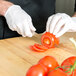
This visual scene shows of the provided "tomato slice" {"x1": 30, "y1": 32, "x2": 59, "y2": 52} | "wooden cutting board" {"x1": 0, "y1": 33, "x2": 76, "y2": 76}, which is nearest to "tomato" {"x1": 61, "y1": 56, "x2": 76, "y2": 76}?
"wooden cutting board" {"x1": 0, "y1": 33, "x2": 76, "y2": 76}

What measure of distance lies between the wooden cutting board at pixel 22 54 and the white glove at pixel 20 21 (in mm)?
59

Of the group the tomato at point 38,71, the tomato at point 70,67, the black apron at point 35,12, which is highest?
the tomato at point 70,67

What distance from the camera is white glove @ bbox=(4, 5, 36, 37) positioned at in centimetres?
119

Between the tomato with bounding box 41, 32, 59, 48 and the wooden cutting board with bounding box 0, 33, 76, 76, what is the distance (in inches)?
1.3

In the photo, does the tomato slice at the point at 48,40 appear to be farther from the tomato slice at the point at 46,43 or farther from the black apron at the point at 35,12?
the black apron at the point at 35,12

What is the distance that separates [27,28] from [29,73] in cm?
60

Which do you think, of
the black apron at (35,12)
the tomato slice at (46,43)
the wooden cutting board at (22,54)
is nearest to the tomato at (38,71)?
the wooden cutting board at (22,54)

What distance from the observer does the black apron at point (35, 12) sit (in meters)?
1.41

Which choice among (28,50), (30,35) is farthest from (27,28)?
(28,50)

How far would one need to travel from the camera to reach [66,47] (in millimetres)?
1125

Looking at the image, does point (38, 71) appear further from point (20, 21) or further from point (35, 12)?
point (35, 12)

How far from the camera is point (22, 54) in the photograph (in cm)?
100

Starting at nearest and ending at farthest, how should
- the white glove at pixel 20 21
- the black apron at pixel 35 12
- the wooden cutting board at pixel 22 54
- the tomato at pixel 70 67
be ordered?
1. the tomato at pixel 70 67
2. the wooden cutting board at pixel 22 54
3. the white glove at pixel 20 21
4. the black apron at pixel 35 12

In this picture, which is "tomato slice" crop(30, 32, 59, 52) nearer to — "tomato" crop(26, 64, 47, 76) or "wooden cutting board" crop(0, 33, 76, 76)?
"wooden cutting board" crop(0, 33, 76, 76)
